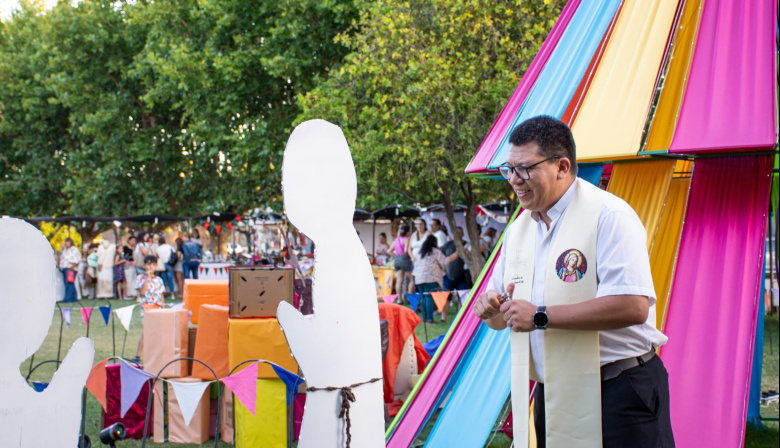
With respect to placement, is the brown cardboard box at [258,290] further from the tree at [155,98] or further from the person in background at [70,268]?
the person in background at [70,268]

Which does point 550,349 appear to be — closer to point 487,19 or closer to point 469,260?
point 487,19

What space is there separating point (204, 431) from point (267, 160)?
14207 mm

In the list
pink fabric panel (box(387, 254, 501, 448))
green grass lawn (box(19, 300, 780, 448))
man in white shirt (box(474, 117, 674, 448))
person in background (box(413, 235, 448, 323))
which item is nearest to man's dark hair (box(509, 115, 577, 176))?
man in white shirt (box(474, 117, 674, 448))

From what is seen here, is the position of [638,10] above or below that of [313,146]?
above

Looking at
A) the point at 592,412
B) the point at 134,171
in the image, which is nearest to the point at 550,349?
the point at 592,412

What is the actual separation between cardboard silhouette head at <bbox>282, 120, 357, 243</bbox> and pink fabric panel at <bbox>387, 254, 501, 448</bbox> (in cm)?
206

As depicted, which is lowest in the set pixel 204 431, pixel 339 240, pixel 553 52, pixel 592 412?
pixel 204 431

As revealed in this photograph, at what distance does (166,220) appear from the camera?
21.9 metres

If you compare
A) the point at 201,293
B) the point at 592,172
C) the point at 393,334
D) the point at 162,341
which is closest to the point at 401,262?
the point at 393,334

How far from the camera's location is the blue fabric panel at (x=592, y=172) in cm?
443

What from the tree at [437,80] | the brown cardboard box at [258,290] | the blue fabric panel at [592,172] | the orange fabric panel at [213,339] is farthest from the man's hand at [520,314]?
the tree at [437,80]

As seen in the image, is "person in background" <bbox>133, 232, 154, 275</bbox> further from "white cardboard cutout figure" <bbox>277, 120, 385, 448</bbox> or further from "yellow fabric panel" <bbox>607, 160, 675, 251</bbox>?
"white cardboard cutout figure" <bbox>277, 120, 385, 448</bbox>

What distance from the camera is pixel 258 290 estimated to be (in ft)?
16.6

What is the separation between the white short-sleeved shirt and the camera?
2186 millimetres
